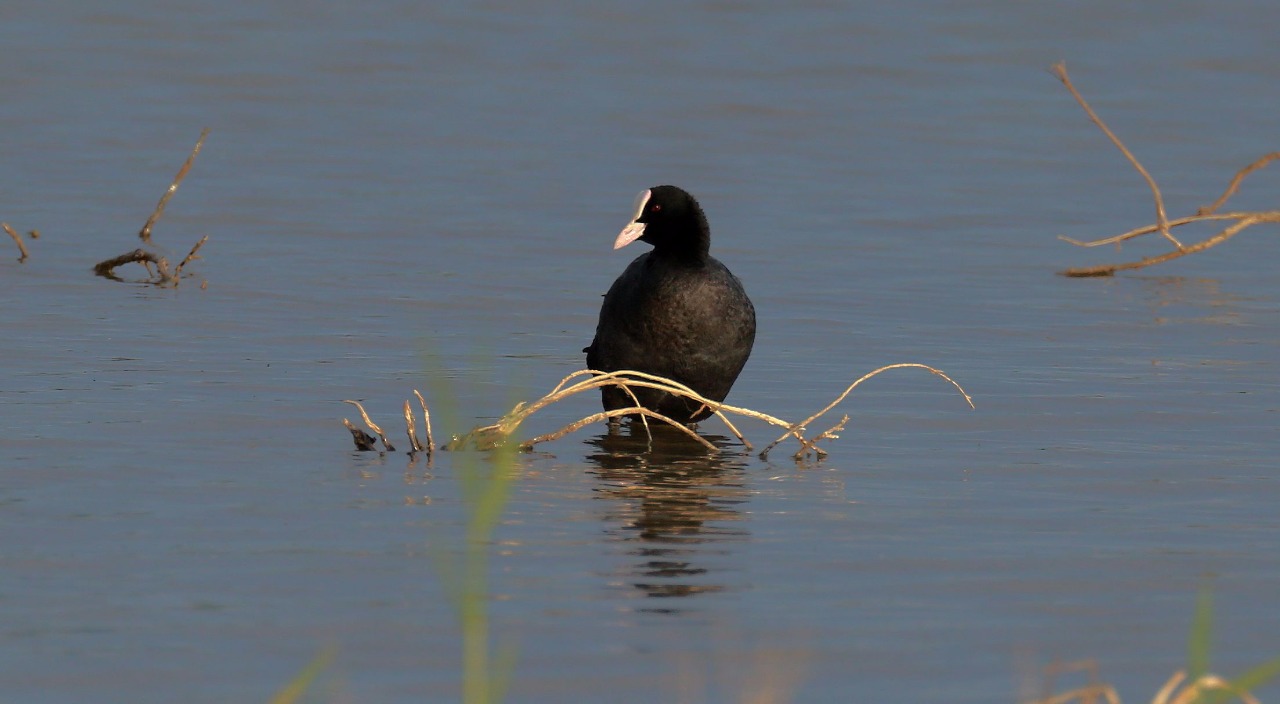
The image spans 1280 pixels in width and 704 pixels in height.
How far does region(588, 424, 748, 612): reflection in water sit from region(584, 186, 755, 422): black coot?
0.31 meters

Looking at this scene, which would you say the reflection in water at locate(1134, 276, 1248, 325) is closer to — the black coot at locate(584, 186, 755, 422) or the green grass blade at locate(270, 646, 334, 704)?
the black coot at locate(584, 186, 755, 422)

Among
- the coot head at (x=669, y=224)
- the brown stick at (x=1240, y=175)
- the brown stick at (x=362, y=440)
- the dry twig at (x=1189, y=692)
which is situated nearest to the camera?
the dry twig at (x=1189, y=692)

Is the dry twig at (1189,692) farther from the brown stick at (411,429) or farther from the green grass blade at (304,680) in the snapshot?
the brown stick at (411,429)

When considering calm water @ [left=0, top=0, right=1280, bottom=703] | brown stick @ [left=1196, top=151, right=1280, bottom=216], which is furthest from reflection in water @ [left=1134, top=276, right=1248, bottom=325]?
brown stick @ [left=1196, top=151, right=1280, bottom=216]

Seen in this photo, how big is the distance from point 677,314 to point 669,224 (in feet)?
1.64

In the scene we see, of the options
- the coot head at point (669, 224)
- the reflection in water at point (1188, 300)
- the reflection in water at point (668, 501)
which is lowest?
the reflection in water at point (1188, 300)

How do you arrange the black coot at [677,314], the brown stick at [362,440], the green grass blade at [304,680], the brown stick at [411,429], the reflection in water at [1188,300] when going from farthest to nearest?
1. the reflection in water at [1188,300]
2. the black coot at [677,314]
3. the brown stick at [362,440]
4. the brown stick at [411,429]
5. the green grass blade at [304,680]

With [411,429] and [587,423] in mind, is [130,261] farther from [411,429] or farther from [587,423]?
[587,423]

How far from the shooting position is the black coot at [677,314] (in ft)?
32.4

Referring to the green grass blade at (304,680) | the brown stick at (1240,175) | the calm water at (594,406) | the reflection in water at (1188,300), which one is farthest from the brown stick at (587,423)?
the reflection in water at (1188,300)

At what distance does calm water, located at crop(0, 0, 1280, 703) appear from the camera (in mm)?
5621

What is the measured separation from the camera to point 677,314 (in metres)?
9.87

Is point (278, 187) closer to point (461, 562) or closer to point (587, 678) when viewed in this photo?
point (461, 562)

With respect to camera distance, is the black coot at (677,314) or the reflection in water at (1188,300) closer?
the black coot at (677,314)
